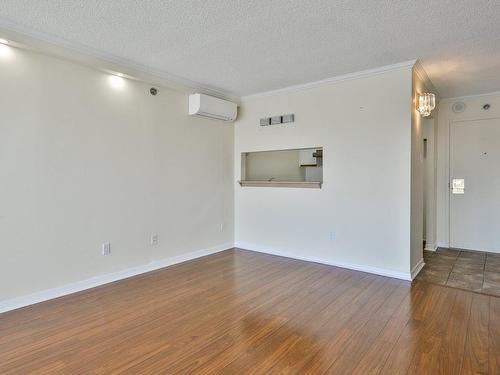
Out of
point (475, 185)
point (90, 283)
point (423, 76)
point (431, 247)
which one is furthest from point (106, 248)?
point (475, 185)

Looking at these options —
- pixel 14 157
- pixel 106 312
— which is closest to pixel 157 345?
pixel 106 312

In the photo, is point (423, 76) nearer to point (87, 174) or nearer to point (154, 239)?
point (154, 239)

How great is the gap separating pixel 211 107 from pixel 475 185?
14.4ft

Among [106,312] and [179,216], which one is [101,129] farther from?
[106,312]

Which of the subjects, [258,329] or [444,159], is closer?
[258,329]

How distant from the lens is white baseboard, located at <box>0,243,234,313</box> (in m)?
2.83

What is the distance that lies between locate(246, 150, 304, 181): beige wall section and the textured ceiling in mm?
1700

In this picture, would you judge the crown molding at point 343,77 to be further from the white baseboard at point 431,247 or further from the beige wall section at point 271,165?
the white baseboard at point 431,247

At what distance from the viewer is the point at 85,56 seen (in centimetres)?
319

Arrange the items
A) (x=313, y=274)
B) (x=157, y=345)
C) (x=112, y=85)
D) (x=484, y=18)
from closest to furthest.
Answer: (x=157, y=345) → (x=484, y=18) → (x=112, y=85) → (x=313, y=274)

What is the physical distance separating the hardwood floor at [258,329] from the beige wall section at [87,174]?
44 cm

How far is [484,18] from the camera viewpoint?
2514 millimetres

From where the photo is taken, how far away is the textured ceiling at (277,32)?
7.84ft

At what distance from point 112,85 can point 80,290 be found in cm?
228
